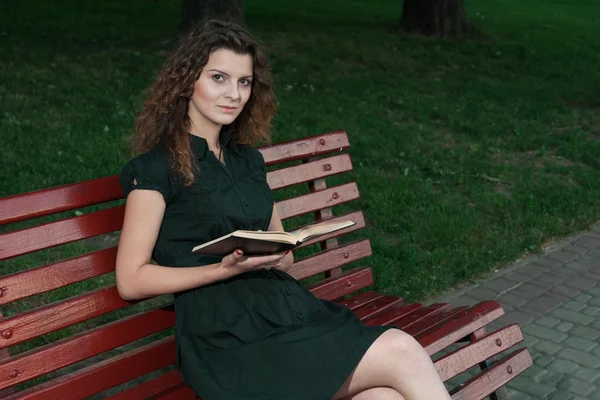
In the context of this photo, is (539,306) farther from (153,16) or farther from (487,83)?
(153,16)

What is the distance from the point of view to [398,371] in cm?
288

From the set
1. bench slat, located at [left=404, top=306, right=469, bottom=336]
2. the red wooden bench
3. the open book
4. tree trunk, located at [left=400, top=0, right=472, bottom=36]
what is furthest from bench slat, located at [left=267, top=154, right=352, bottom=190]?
tree trunk, located at [left=400, top=0, right=472, bottom=36]

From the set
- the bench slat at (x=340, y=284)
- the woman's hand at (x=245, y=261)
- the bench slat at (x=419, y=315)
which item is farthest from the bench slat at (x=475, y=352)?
the woman's hand at (x=245, y=261)

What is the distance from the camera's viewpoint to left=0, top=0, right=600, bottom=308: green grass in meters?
6.45

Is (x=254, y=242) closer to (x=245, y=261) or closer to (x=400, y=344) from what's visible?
(x=245, y=261)

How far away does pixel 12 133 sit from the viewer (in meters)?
7.39

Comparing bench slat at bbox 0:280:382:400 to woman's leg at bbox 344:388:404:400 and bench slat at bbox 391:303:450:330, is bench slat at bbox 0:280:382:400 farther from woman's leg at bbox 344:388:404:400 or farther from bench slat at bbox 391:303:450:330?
bench slat at bbox 391:303:450:330

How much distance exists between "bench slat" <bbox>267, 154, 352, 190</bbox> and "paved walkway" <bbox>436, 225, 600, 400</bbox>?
1.39 meters

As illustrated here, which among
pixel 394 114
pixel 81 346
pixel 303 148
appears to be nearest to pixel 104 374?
pixel 81 346

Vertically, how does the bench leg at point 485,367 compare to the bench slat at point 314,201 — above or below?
below

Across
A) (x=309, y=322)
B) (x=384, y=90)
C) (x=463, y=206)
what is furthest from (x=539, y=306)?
(x=384, y=90)

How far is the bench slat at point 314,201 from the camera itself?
3.99m

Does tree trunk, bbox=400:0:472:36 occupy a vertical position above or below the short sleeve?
below

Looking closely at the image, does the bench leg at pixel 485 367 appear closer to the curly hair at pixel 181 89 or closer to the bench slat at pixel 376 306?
the bench slat at pixel 376 306
